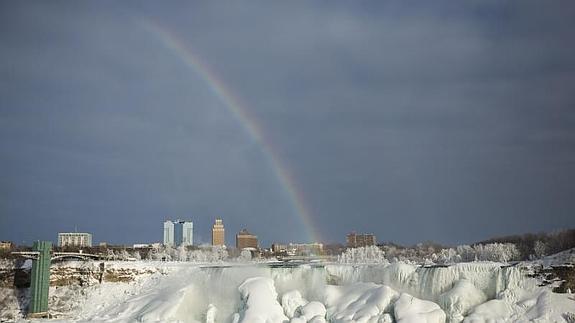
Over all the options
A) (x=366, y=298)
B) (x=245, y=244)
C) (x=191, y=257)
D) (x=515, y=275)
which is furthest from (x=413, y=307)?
(x=245, y=244)

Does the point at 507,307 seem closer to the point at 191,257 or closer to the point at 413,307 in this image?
the point at 413,307

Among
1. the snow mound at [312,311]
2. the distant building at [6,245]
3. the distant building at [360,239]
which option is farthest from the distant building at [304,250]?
the snow mound at [312,311]

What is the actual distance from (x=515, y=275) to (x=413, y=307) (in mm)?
7369

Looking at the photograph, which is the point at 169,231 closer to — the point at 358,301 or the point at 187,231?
the point at 187,231

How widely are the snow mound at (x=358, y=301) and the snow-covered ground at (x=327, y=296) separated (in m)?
0.07

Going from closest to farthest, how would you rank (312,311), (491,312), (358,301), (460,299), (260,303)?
(491,312) < (460,299) < (358,301) < (312,311) < (260,303)

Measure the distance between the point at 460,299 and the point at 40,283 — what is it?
1293 inches

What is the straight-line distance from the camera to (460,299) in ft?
134

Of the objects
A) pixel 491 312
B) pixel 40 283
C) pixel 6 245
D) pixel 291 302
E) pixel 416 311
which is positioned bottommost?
pixel 491 312

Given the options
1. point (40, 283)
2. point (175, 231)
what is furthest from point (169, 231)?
point (40, 283)

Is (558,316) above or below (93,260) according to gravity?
below

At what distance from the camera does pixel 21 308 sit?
2100 inches

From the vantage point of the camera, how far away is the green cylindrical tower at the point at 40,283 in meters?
51.2

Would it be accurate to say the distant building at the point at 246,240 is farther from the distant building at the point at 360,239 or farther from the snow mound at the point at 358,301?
the snow mound at the point at 358,301
